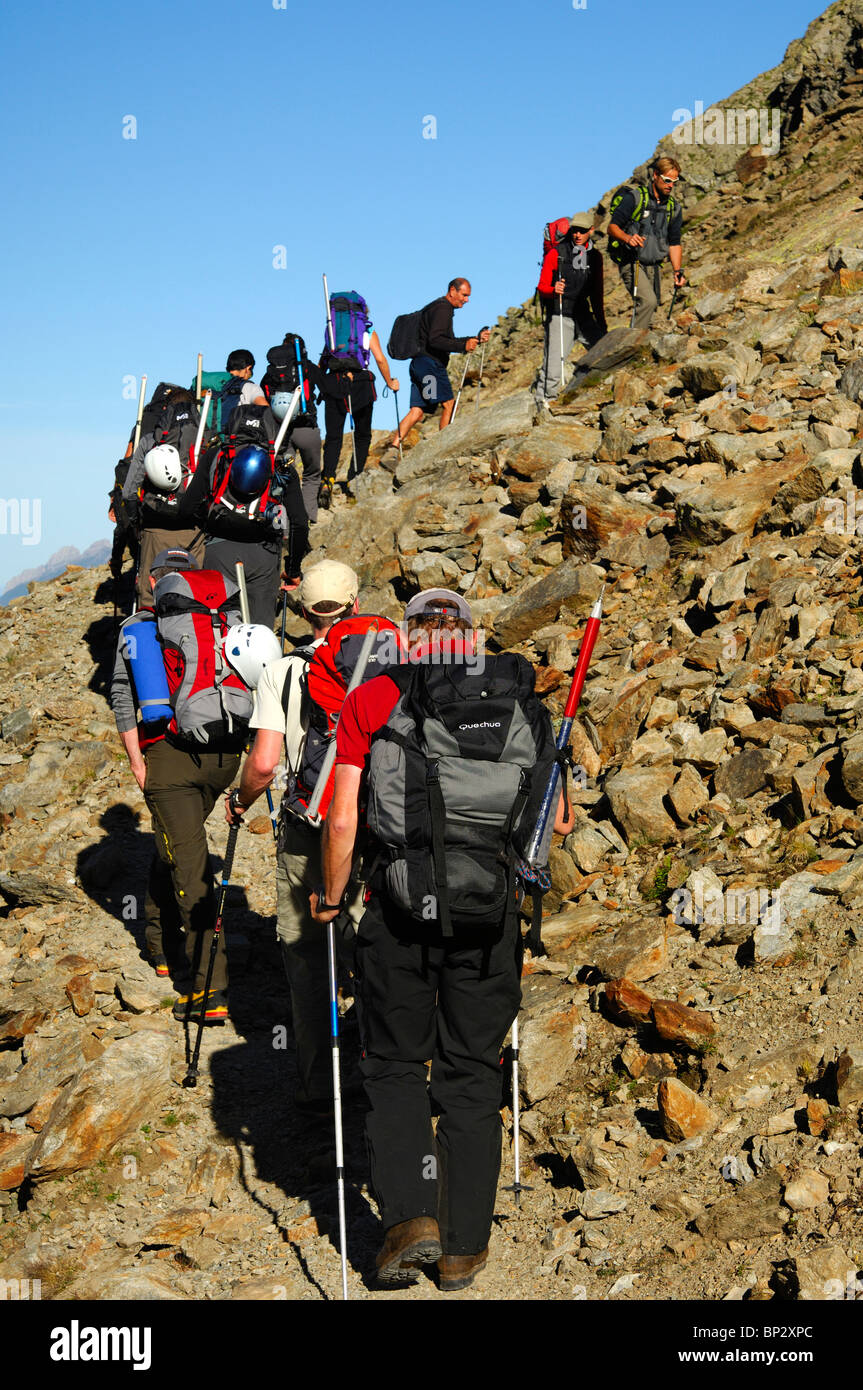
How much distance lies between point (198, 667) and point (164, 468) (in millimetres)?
3585

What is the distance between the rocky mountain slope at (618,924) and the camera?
17.2 feet

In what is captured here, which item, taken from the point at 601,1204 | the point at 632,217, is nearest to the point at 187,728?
the point at 601,1204

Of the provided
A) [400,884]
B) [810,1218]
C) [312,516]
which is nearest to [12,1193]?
[400,884]

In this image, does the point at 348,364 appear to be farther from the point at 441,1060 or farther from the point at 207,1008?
the point at 441,1060

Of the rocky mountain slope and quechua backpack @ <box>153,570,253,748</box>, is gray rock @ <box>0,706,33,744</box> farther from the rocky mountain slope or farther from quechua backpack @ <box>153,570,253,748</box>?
quechua backpack @ <box>153,570,253,748</box>

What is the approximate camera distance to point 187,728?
764cm

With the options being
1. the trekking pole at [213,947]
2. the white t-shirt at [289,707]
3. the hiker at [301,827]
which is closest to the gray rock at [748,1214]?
the hiker at [301,827]

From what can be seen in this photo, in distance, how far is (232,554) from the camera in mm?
10609

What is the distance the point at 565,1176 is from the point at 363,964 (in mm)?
1768

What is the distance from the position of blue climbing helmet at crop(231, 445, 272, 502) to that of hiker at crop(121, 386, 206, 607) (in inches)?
20.9

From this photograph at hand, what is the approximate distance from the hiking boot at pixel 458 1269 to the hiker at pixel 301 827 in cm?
184

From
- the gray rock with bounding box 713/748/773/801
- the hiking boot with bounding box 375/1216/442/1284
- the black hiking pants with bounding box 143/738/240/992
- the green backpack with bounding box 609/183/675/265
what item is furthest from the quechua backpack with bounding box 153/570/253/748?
the green backpack with bounding box 609/183/675/265

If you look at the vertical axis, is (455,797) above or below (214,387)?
below

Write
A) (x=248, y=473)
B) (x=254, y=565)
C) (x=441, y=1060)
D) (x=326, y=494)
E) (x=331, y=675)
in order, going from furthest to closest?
1. (x=326, y=494)
2. (x=254, y=565)
3. (x=248, y=473)
4. (x=331, y=675)
5. (x=441, y=1060)
